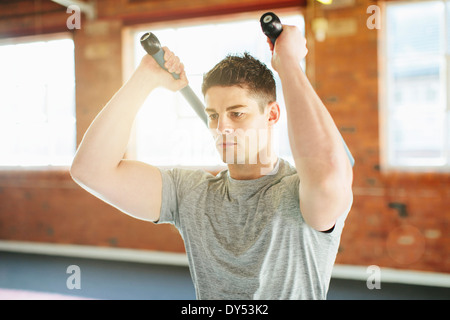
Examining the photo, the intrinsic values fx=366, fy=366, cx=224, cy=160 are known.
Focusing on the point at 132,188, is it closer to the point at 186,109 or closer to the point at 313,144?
the point at 313,144

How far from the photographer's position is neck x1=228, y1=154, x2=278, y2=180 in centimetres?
76

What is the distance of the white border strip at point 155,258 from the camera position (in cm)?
244

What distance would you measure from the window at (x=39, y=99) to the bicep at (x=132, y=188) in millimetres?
2653

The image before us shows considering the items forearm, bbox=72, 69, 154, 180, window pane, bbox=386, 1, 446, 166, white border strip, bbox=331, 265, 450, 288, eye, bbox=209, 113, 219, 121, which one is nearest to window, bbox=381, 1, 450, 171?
window pane, bbox=386, 1, 446, 166

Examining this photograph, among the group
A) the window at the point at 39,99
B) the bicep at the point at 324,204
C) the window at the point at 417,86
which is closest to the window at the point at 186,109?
the window at the point at 39,99

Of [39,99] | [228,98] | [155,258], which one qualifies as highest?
[39,99]

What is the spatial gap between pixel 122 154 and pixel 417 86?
94.9 inches

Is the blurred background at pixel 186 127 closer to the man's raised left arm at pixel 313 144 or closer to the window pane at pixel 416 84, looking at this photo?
the window pane at pixel 416 84

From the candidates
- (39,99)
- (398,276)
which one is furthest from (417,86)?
(39,99)

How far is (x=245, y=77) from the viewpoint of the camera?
0.74 m

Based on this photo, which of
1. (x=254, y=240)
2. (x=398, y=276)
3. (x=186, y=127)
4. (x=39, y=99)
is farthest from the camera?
(x=39, y=99)

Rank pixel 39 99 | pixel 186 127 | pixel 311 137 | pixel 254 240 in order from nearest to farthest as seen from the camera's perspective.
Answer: pixel 311 137
pixel 254 240
pixel 186 127
pixel 39 99

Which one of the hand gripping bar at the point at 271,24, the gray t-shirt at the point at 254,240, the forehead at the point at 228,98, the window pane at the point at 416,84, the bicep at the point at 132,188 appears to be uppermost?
the window pane at the point at 416,84

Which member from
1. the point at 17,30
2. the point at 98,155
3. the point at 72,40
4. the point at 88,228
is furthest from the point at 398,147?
the point at 17,30
